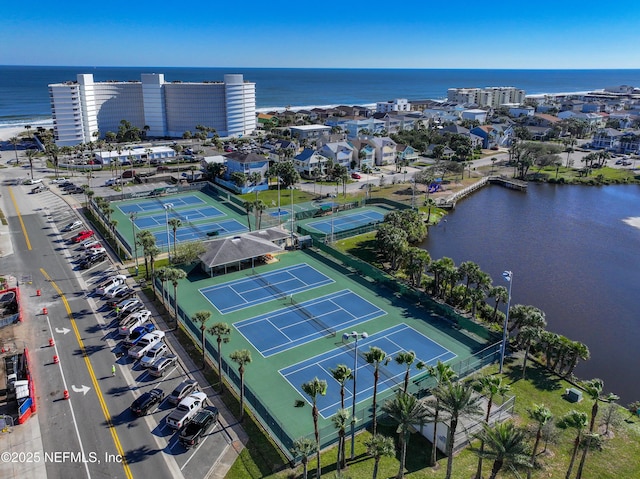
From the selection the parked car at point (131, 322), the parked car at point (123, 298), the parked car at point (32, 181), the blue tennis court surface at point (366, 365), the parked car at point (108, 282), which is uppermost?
the parked car at point (32, 181)

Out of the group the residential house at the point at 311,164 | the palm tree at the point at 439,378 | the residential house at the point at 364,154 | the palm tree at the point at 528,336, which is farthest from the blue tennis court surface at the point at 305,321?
the residential house at the point at 364,154

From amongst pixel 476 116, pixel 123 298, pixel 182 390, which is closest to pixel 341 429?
pixel 182 390

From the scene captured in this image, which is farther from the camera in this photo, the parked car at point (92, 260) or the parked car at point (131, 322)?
the parked car at point (92, 260)

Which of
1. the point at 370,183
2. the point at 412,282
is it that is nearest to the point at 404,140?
the point at 370,183

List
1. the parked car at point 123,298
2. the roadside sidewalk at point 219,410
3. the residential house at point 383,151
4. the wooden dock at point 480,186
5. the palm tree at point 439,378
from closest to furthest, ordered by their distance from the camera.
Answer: the palm tree at point 439,378, the roadside sidewalk at point 219,410, the parked car at point 123,298, the wooden dock at point 480,186, the residential house at point 383,151

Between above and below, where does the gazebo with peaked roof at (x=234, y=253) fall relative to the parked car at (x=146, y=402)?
above

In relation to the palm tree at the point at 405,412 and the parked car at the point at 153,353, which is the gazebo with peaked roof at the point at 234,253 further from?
the palm tree at the point at 405,412
